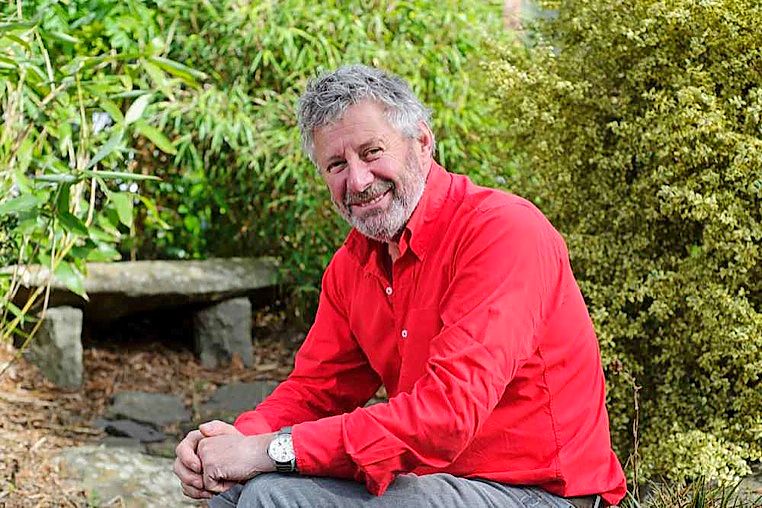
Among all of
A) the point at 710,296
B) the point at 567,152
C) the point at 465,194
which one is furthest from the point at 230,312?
the point at 465,194

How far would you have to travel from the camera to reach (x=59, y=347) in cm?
520

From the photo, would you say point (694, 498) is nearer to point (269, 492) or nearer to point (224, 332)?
point (269, 492)

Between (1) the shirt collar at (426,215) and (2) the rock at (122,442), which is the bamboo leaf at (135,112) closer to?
(1) the shirt collar at (426,215)

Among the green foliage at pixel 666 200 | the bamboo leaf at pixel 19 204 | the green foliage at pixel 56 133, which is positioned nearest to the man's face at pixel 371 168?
the green foliage at pixel 666 200

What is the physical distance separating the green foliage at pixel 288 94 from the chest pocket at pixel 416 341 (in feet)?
9.18

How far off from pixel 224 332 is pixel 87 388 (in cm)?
78

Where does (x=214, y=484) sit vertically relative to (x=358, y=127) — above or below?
below

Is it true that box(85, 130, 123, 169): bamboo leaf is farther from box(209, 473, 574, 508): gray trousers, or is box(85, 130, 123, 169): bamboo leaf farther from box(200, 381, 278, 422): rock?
box(200, 381, 278, 422): rock

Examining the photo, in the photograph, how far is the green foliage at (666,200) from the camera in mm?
3359

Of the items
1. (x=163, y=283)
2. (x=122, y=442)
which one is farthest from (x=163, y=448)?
(x=163, y=283)

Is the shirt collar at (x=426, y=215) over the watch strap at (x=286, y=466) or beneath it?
over

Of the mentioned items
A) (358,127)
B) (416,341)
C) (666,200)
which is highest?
(358,127)

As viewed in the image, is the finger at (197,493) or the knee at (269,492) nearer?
the knee at (269,492)

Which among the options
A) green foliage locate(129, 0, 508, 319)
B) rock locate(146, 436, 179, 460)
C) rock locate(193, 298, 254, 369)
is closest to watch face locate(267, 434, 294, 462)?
rock locate(146, 436, 179, 460)
